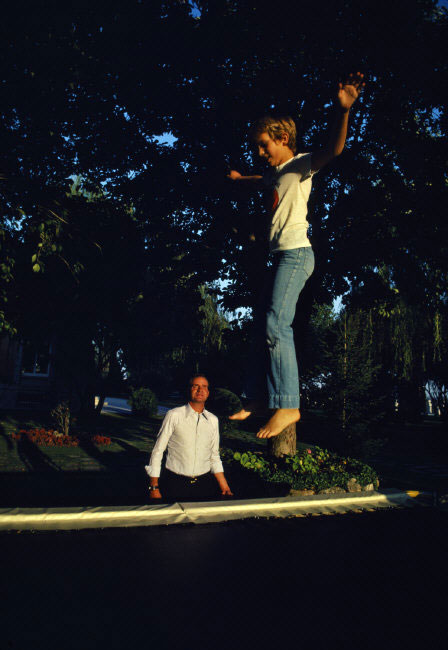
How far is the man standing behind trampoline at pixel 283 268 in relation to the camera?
8.95 ft

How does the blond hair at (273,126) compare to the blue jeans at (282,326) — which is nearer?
the blue jeans at (282,326)

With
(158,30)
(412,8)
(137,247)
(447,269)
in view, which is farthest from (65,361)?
(412,8)

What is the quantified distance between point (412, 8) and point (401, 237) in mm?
3751

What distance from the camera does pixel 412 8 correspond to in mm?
7305

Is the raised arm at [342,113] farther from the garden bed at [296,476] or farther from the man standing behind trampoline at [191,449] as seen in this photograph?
the garden bed at [296,476]

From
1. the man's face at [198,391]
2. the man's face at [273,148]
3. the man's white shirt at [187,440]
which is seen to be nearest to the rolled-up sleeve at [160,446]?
the man's white shirt at [187,440]

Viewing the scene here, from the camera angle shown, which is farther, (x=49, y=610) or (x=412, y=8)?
(x=412, y=8)

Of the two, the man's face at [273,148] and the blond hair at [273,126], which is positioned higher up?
the blond hair at [273,126]

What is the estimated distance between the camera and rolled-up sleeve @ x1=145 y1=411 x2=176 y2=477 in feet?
15.9

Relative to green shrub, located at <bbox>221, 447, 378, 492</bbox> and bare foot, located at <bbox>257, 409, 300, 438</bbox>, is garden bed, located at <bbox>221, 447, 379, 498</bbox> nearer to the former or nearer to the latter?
green shrub, located at <bbox>221, 447, 378, 492</bbox>

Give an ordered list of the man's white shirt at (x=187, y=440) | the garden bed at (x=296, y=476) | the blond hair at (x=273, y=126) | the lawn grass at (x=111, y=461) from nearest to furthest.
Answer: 1. the blond hair at (x=273, y=126)
2. the man's white shirt at (x=187, y=440)
3. the garden bed at (x=296, y=476)
4. the lawn grass at (x=111, y=461)

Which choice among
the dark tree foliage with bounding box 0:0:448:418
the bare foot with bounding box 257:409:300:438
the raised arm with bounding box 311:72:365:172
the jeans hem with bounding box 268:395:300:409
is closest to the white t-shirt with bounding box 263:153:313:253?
the raised arm with bounding box 311:72:365:172

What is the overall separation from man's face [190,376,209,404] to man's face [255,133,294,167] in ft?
9.55

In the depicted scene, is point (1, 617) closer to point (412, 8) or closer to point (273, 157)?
point (273, 157)
